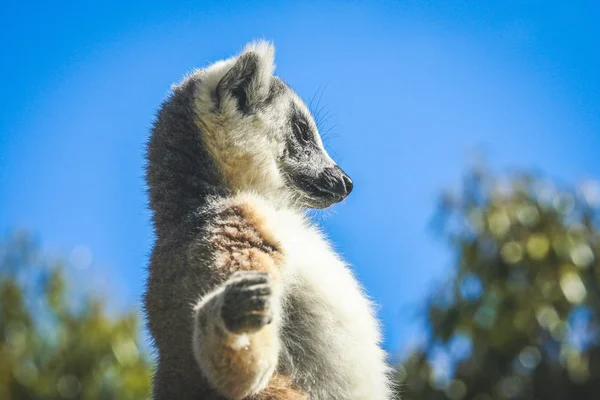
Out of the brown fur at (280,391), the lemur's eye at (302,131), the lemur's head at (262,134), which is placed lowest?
the brown fur at (280,391)


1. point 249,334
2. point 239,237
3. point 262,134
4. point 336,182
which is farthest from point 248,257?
point 336,182

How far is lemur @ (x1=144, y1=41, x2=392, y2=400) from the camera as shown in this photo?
252cm

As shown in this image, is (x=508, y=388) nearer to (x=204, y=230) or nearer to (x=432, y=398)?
(x=432, y=398)

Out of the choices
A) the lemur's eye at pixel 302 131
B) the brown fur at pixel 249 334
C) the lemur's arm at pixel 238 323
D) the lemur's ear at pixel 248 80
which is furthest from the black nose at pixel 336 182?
the lemur's arm at pixel 238 323

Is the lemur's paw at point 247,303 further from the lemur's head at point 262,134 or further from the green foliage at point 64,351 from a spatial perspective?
the green foliage at point 64,351

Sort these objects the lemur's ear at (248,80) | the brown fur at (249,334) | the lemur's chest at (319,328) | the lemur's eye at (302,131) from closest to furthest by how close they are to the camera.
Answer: the brown fur at (249,334), the lemur's chest at (319,328), the lemur's ear at (248,80), the lemur's eye at (302,131)

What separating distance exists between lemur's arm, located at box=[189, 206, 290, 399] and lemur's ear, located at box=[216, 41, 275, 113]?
1.07 m

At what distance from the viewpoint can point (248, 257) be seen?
2818 millimetres

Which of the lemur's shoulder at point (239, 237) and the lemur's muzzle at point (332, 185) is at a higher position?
the lemur's muzzle at point (332, 185)

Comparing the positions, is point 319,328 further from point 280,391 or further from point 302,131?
point 302,131

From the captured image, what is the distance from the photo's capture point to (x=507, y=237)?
8.11m

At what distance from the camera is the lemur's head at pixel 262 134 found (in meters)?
3.48

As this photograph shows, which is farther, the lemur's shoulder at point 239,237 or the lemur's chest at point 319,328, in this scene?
the lemur's chest at point 319,328

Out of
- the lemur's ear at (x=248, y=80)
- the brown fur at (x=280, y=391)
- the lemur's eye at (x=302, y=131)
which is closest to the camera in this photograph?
the brown fur at (x=280, y=391)
